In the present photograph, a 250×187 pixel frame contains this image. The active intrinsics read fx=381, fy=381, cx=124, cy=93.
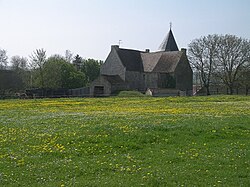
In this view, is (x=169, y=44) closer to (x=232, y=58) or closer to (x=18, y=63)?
(x=232, y=58)

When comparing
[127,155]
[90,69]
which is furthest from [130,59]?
[127,155]

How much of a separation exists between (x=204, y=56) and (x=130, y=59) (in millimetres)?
17950

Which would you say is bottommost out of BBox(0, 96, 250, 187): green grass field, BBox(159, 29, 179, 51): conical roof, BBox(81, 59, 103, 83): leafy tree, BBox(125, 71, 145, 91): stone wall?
BBox(0, 96, 250, 187): green grass field

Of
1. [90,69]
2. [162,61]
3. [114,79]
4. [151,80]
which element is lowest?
[151,80]

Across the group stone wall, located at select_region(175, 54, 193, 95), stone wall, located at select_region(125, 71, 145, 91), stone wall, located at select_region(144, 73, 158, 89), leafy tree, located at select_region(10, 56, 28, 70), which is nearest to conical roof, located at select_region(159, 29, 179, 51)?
stone wall, located at select_region(175, 54, 193, 95)

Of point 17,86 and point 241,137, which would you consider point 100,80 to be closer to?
point 17,86

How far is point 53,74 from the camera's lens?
7800 cm

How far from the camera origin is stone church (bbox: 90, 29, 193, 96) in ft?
284

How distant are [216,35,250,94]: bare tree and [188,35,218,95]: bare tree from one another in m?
1.26

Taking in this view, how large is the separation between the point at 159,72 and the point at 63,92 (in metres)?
24.8

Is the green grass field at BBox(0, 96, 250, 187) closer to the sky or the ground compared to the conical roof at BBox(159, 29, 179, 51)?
closer to the ground

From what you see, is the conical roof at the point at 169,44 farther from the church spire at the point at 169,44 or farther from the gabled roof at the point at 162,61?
the gabled roof at the point at 162,61

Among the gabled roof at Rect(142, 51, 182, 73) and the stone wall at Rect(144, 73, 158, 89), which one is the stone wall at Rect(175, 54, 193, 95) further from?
the stone wall at Rect(144, 73, 158, 89)

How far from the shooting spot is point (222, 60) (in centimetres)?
7912
